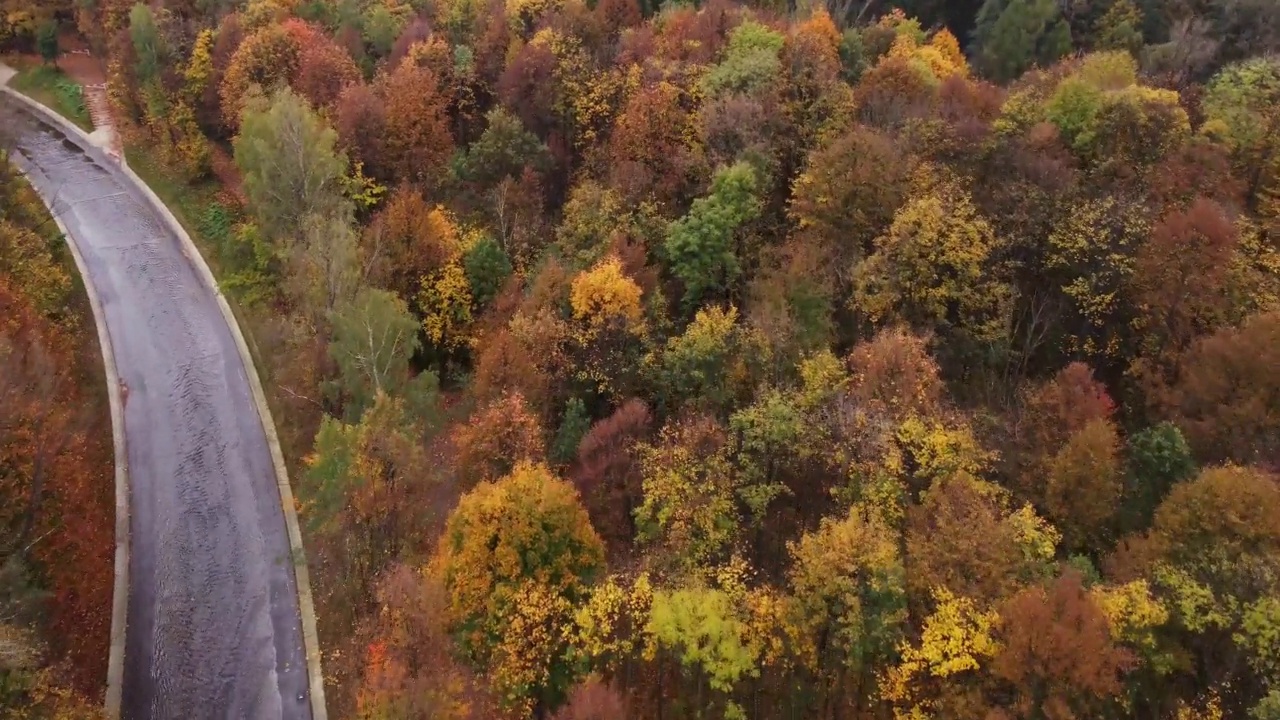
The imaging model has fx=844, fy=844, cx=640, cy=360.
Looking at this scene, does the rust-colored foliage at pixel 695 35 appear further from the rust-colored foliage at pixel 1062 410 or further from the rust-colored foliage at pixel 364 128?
the rust-colored foliage at pixel 1062 410

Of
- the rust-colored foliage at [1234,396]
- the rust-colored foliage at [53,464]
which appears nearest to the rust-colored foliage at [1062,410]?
the rust-colored foliage at [1234,396]

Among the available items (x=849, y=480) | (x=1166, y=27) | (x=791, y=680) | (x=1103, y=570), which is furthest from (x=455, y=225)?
(x=1166, y=27)

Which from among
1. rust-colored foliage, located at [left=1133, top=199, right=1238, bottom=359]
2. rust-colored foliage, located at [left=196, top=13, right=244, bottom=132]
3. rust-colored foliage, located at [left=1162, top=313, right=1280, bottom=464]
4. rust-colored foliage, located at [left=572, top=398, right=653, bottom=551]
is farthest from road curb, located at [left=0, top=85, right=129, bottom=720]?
rust-colored foliage, located at [left=1133, top=199, right=1238, bottom=359]

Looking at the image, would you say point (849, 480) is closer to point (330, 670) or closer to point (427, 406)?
point (427, 406)

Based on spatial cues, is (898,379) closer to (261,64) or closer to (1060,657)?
(1060,657)

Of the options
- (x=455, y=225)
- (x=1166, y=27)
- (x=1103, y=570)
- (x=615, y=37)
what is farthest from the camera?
(x=1166, y=27)

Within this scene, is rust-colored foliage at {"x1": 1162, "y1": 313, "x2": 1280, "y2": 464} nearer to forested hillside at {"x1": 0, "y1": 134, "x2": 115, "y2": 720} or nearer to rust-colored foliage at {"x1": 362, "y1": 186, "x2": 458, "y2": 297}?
rust-colored foliage at {"x1": 362, "y1": 186, "x2": 458, "y2": 297}
